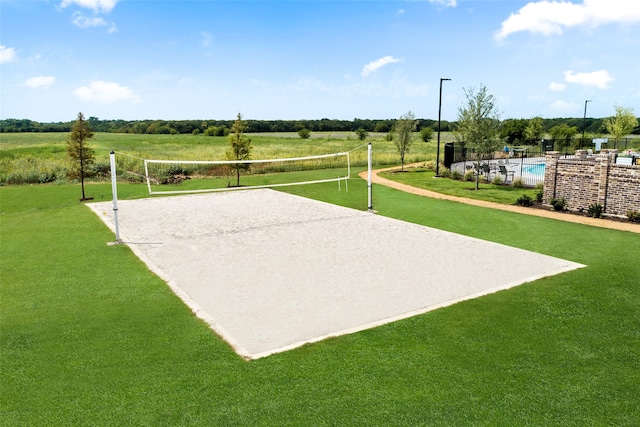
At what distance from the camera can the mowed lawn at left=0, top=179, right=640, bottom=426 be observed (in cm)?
484

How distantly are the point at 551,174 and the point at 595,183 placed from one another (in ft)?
5.28

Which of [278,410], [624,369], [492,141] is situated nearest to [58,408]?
[278,410]

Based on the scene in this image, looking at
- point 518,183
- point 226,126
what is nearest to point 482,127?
point 518,183

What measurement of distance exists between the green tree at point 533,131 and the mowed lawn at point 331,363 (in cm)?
4964

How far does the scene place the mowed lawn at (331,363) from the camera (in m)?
4.84

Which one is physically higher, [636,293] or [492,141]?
[492,141]

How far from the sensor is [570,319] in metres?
7.07

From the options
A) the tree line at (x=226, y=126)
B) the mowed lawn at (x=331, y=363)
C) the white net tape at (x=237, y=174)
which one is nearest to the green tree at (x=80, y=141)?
the white net tape at (x=237, y=174)

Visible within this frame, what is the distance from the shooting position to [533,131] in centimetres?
5522

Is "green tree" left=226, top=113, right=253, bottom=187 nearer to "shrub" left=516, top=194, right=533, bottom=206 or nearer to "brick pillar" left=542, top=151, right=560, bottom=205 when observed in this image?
"shrub" left=516, top=194, right=533, bottom=206

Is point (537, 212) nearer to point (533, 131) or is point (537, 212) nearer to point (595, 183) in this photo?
point (595, 183)

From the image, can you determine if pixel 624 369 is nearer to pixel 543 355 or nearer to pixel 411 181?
pixel 543 355

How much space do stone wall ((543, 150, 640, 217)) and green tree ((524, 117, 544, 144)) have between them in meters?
40.4

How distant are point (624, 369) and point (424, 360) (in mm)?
2327
